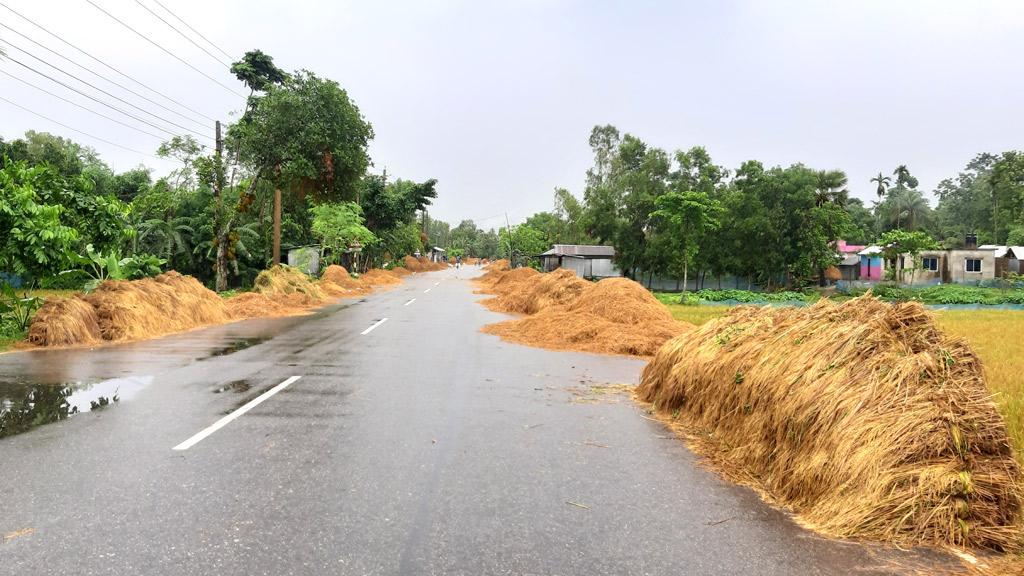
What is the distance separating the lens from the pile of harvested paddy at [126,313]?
10.9 metres

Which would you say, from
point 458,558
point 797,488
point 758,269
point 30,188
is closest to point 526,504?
point 458,558

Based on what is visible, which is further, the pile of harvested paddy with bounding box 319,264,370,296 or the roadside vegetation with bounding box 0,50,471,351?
the pile of harvested paddy with bounding box 319,264,370,296

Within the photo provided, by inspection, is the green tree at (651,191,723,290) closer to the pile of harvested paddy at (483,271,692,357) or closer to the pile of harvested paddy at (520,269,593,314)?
the pile of harvested paddy at (520,269,593,314)

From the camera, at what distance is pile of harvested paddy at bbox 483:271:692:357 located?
39.2 ft

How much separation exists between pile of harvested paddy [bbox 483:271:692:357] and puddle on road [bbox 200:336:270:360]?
533 centimetres

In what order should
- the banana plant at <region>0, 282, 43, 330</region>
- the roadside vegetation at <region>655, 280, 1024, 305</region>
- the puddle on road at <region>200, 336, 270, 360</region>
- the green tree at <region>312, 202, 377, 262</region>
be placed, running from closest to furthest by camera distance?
the puddle on road at <region>200, 336, 270, 360</region>, the banana plant at <region>0, 282, 43, 330</region>, the roadside vegetation at <region>655, 280, 1024, 305</region>, the green tree at <region>312, 202, 377, 262</region>

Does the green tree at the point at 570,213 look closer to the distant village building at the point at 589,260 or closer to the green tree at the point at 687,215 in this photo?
the distant village building at the point at 589,260

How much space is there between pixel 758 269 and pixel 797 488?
138 feet

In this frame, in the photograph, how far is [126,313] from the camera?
39.7ft

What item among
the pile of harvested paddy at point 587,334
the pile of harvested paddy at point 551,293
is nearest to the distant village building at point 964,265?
the pile of harvested paddy at point 551,293

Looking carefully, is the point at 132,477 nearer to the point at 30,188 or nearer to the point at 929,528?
the point at 929,528

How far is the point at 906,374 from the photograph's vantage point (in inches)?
160

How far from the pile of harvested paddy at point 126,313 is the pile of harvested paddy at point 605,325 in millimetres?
7555

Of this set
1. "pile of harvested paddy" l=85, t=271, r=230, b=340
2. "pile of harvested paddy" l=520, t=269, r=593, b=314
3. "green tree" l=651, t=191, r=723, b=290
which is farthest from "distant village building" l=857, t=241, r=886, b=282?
"pile of harvested paddy" l=85, t=271, r=230, b=340
